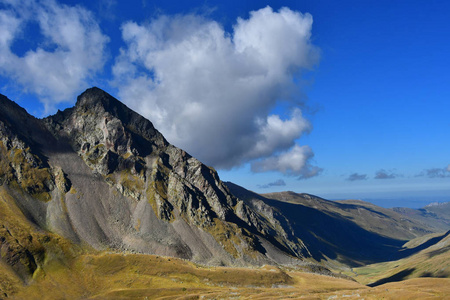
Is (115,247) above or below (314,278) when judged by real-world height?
above

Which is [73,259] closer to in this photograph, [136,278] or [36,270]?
[36,270]

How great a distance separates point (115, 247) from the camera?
190 m

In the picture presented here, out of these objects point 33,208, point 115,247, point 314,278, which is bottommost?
point 314,278

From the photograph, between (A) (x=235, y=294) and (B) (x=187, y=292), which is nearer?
(A) (x=235, y=294)

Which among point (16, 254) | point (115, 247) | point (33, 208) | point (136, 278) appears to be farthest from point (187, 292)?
point (33, 208)

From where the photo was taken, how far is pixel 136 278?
162 meters

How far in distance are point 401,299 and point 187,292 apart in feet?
298

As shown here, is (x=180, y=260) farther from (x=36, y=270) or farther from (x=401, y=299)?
(x=401, y=299)

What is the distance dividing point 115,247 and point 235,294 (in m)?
89.3

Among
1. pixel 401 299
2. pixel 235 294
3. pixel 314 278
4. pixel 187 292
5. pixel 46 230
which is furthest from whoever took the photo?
pixel 314 278

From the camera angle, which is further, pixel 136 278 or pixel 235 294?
pixel 136 278

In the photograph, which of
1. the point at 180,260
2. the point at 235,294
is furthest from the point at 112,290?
the point at 235,294

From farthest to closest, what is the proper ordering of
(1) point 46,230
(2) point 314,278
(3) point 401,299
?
(2) point 314,278, (1) point 46,230, (3) point 401,299

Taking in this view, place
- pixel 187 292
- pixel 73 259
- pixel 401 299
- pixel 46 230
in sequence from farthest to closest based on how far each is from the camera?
pixel 46 230 < pixel 73 259 < pixel 187 292 < pixel 401 299
